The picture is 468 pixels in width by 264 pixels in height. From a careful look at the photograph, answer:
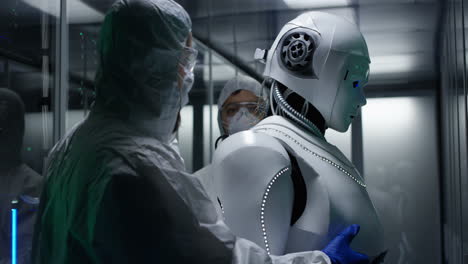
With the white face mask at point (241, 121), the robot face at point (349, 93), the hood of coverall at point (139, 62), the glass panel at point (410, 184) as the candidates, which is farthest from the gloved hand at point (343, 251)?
the white face mask at point (241, 121)

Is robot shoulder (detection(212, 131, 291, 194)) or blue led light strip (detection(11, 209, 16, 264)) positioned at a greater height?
robot shoulder (detection(212, 131, 291, 194))

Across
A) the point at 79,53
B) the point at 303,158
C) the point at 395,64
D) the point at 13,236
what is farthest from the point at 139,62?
the point at 395,64

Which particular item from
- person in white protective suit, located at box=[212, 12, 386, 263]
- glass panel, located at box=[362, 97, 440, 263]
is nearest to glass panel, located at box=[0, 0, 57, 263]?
person in white protective suit, located at box=[212, 12, 386, 263]

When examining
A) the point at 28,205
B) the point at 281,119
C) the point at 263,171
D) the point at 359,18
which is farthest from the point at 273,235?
the point at 359,18

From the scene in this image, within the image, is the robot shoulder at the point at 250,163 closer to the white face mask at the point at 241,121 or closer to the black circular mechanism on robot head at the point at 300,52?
the black circular mechanism on robot head at the point at 300,52

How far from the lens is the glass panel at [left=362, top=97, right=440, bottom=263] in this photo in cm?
179

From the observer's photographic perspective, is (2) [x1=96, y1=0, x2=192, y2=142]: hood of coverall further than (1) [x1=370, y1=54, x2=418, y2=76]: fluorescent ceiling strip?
No

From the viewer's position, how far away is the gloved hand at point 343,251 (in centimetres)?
111

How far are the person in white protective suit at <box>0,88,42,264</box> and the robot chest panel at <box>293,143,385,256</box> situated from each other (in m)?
0.68

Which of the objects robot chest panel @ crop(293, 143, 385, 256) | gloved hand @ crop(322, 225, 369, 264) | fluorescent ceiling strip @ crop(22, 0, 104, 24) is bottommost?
gloved hand @ crop(322, 225, 369, 264)

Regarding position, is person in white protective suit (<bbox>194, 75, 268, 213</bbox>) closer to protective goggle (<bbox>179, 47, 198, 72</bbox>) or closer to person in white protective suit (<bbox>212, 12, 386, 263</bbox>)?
person in white protective suit (<bbox>212, 12, 386, 263</bbox>)

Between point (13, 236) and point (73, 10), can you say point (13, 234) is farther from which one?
point (73, 10)

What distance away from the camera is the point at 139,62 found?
0.85m

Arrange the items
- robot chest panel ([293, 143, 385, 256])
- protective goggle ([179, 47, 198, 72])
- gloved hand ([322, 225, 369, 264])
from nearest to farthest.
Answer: protective goggle ([179, 47, 198, 72]) → gloved hand ([322, 225, 369, 264]) → robot chest panel ([293, 143, 385, 256])
